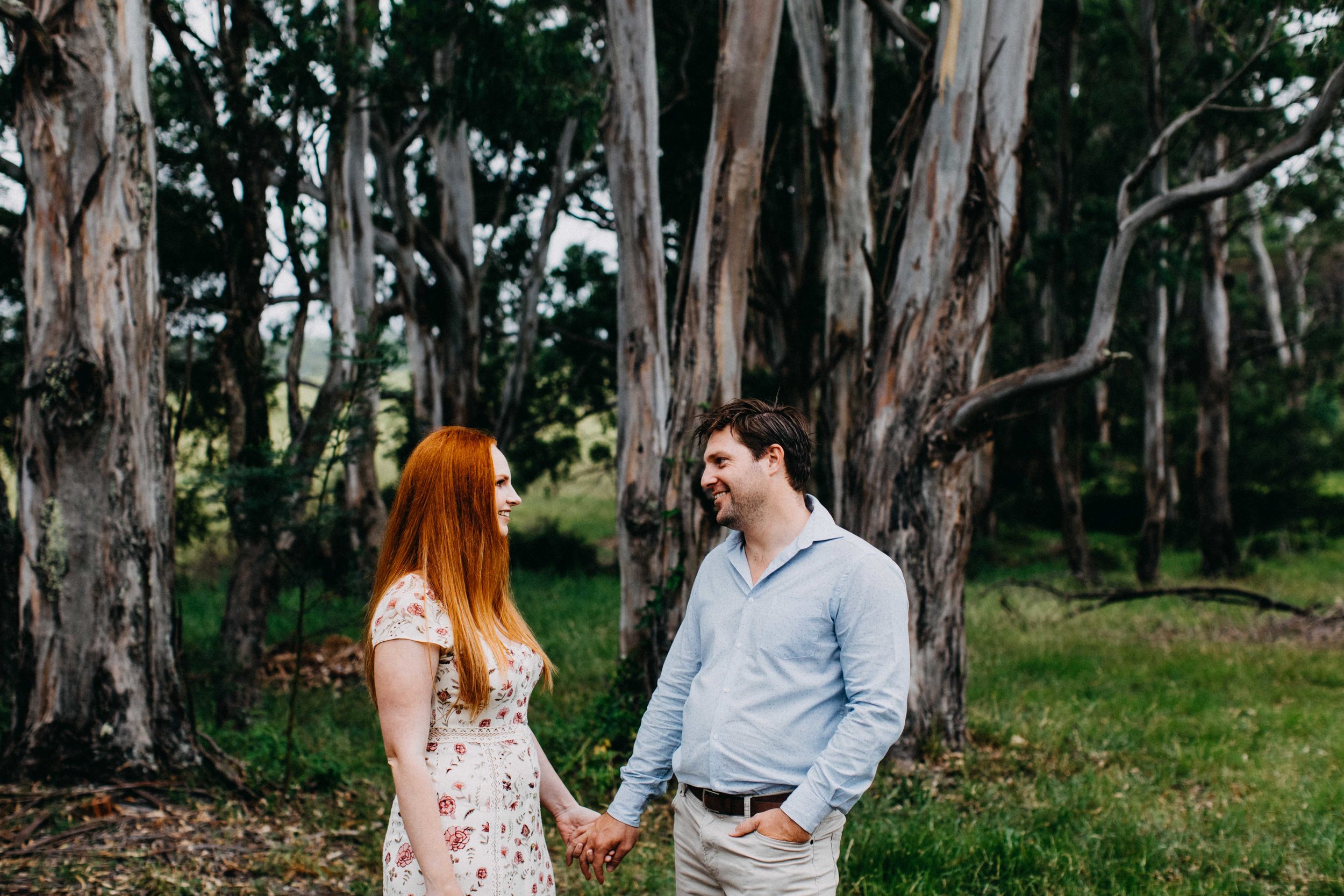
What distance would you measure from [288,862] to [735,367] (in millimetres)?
3789

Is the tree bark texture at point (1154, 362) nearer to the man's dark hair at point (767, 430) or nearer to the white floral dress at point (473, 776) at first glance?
the man's dark hair at point (767, 430)

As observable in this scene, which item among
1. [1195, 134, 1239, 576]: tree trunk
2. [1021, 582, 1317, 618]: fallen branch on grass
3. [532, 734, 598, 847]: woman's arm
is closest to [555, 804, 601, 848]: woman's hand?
[532, 734, 598, 847]: woman's arm

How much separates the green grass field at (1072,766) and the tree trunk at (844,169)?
2.97 metres

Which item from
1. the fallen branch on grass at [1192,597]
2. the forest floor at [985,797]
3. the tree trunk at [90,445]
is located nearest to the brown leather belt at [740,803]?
the forest floor at [985,797]

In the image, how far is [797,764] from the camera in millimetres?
2652

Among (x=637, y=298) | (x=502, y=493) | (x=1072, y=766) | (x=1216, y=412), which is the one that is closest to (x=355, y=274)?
(x=637, y=298)

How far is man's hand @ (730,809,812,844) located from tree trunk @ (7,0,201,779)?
411 cm

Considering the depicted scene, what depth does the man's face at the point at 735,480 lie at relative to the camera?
9.16ft

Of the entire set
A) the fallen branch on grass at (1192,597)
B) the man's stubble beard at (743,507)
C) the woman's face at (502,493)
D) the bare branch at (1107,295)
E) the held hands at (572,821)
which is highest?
the bare branch at (1107,295)

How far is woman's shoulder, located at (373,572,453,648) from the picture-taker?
243cm

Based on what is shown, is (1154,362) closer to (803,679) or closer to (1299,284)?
(803,679)

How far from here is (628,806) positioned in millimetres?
2906

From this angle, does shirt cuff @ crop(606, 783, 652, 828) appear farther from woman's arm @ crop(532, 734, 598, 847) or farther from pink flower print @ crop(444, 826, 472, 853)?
pink flower print @ crop(444, 826, 472, 853)

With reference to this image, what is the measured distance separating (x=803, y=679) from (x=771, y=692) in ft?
A: 0.29
